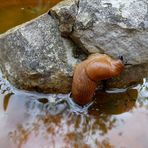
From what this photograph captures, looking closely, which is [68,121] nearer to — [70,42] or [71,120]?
[71,120]

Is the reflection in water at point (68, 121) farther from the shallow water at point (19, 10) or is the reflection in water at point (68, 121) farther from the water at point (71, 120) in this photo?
the shallow water at point (19, 10)

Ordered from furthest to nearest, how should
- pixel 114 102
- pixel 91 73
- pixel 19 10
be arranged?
1. pixel 19 10
2. pixel 114 102
3. pixel 91 73

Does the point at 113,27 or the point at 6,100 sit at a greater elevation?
the point at 113,27

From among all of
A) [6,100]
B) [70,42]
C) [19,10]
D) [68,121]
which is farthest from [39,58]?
[19,10]

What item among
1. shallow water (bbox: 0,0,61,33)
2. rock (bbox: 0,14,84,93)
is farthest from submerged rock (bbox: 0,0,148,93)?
shallow water (bbox: 0,0,61,33)

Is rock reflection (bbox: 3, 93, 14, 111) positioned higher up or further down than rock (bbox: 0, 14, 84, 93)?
further down

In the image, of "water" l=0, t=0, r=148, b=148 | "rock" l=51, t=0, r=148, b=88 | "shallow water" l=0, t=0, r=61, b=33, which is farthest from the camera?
Answer: "shallow water" l=0, t=0, r=61, b=33

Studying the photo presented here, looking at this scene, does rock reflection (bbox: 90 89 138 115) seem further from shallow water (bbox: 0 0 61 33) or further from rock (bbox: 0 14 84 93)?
shallow water (bbox: 0 0 61 33)

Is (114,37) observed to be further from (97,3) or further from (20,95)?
(20,95)
